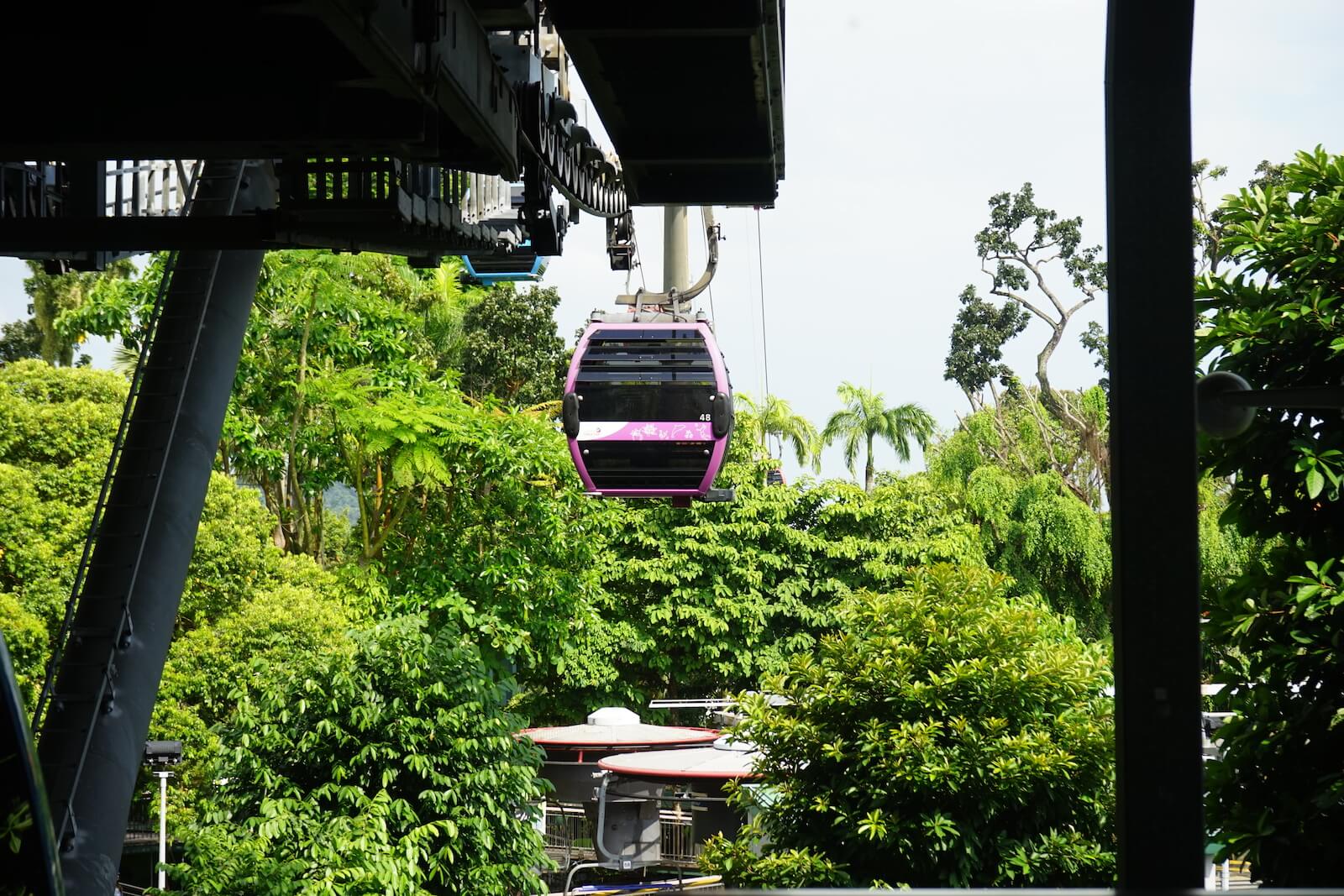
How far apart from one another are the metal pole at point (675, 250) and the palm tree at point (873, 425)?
34.4m

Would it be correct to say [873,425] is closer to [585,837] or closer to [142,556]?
[585,837]

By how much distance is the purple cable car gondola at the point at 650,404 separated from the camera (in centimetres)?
1831

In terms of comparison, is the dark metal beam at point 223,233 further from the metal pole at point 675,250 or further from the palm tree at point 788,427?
the palm tree at point 788,427

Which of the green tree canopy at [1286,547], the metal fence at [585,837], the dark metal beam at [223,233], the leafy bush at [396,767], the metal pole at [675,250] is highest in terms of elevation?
the metal pole at [675,250]

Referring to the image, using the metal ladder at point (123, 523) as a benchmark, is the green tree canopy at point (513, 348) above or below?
above

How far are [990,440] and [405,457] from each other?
22077mm

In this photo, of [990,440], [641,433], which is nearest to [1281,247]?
[641,433]

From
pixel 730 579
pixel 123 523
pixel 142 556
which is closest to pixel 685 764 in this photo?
pixel 142 556

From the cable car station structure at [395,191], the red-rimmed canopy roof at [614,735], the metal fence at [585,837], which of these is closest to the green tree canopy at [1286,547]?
the cable car station structure at [395,191]

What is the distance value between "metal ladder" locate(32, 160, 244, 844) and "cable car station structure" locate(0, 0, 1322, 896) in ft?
0.06

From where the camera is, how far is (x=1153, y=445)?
204 cm

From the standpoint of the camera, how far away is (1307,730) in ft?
19.8

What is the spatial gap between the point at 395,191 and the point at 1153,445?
5.46m

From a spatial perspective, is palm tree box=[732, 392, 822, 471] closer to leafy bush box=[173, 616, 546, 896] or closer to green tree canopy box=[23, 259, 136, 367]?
green tree canopy box=[23, 259, 136, 367]
